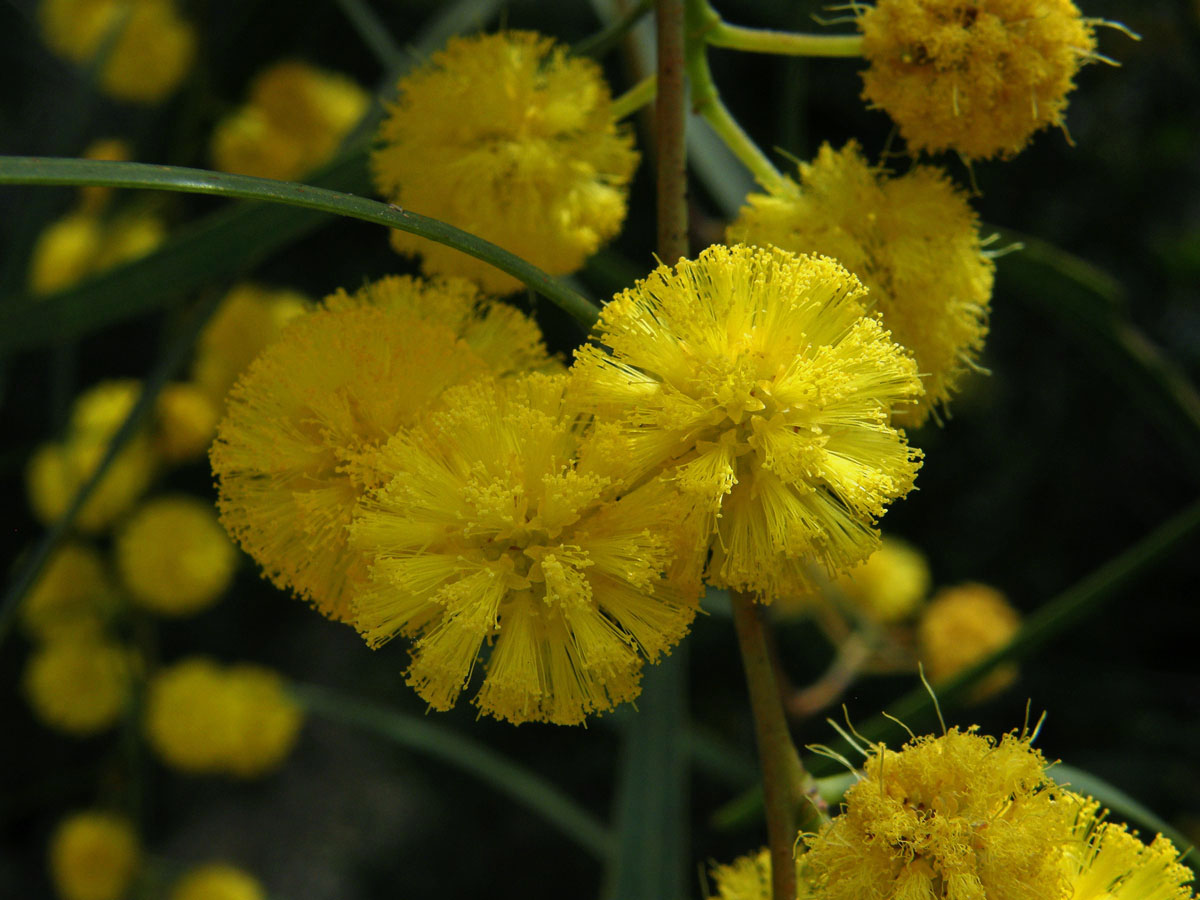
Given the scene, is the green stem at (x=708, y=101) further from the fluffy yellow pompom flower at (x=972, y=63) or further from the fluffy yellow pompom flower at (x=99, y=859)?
the fluffy yellow pompom flower at (x=99, y=859)

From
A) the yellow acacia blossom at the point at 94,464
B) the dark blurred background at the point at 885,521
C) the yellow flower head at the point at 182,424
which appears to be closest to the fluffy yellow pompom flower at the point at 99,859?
the dark blurred background at the point at 885,521

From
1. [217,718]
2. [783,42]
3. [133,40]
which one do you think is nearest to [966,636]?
[783,42]

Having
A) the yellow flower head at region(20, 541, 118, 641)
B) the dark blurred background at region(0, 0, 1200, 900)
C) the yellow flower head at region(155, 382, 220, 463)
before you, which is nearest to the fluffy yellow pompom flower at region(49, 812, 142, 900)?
the dark blurred background at region(0, 0, 1200, 900)

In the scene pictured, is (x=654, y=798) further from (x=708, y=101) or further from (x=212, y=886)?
(x=212, y=886)

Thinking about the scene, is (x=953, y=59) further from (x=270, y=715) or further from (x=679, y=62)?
(x=270, y=715)

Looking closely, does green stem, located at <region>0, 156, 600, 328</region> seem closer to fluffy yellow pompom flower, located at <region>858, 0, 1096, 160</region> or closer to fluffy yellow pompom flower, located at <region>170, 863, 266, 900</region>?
fluffy yellow pompom flower, located at <region>858, 0, 1096, 160</region>

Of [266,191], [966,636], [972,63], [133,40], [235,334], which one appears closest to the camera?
[266,191]
